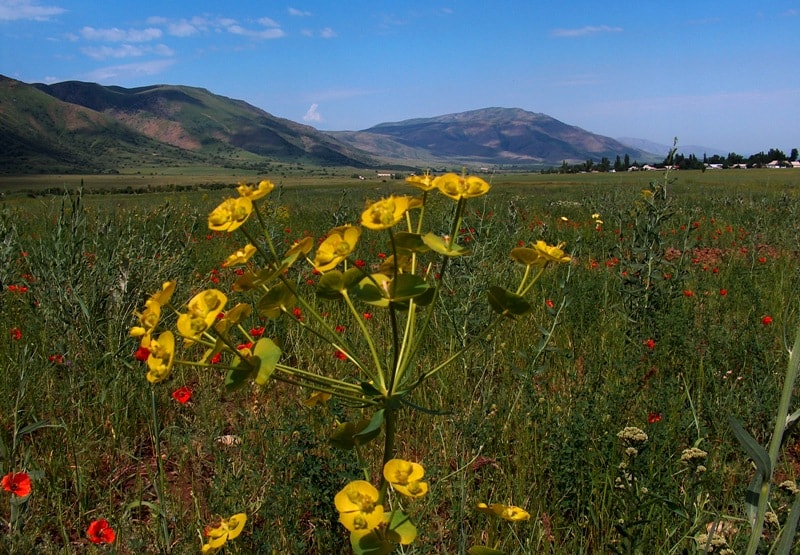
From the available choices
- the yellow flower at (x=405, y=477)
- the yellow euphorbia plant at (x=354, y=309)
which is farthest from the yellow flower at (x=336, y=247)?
the yellow flower at (x=405, y=477)

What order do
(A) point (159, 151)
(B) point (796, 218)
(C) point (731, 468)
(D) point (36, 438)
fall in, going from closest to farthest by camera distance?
(C) point (731, 468)
(D) point (36, 438)
(B) point (796, 218)
(A) point (159, 151)

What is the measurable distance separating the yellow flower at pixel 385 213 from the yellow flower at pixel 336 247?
0.03 m

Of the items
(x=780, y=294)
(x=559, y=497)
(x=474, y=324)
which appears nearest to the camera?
(x=559, y=497)

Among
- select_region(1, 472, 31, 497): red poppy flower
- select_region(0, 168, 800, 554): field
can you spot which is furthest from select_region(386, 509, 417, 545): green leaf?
select_region(1, 472, 31, 497): red poppy flower

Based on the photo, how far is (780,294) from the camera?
465cm

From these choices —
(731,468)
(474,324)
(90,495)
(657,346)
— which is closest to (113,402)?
(90,495)

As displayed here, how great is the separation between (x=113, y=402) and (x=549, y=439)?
2.09 m

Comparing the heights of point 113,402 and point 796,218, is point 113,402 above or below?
below

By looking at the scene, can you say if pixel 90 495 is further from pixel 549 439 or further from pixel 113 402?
pixel 549 439

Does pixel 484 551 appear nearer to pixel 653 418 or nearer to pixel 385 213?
pixel 385 213

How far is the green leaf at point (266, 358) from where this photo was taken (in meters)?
0.96

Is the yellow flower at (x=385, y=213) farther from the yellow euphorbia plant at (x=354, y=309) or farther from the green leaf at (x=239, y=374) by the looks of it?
the green leaf at (x=239, y=374)

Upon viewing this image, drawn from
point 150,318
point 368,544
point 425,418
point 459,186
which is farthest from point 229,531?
point 425,418

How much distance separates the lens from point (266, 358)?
39.2 inches
